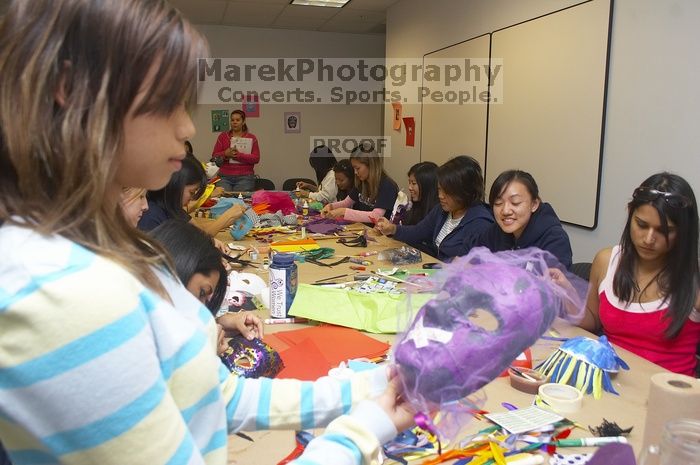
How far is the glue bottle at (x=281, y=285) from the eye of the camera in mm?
1900

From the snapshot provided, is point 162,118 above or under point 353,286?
above

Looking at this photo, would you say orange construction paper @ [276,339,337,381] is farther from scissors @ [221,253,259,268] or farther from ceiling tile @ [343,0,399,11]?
ceiling tile @ [343,0,399,11]

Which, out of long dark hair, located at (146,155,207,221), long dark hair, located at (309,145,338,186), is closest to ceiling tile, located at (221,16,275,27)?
long dark hair, located at (309,145,338,186)

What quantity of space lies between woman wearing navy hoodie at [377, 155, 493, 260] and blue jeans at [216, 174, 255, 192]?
4156mm

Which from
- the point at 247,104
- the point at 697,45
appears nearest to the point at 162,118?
the point at 697,45

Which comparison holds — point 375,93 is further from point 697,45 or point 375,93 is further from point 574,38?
point 697,45

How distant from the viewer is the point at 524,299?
82cm

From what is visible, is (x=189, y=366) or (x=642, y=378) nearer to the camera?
(x=189, y=366)

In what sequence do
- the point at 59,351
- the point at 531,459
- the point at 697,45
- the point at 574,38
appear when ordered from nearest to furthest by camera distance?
the point at 59,351, the point at 531,459, the point at 697,45, the point at 574,38

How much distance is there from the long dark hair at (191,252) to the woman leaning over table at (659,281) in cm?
146

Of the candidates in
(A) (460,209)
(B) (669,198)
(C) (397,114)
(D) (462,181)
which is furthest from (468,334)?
(C) (397,114)

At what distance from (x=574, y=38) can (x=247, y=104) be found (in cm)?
559

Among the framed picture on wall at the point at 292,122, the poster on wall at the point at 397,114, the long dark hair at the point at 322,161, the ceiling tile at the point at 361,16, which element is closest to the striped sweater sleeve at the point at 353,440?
the long dark hair at the point at 322,161

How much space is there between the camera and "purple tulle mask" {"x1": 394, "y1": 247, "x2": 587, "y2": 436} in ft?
2.54
